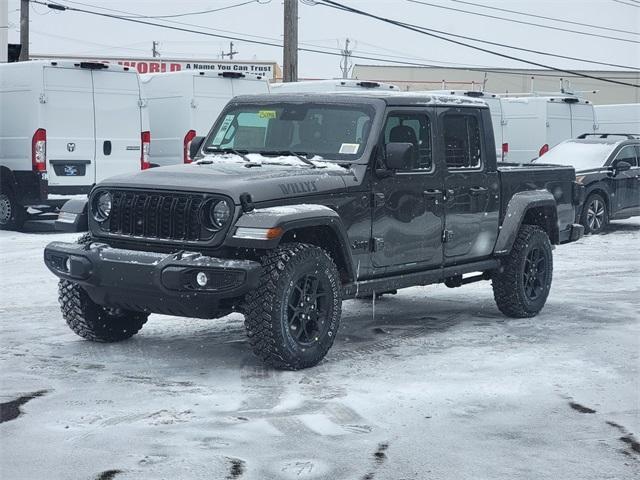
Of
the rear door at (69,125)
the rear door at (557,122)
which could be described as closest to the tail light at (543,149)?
the rear door at (557,122)

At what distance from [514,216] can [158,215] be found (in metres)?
3.69

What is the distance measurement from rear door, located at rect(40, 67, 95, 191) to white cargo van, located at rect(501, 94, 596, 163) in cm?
1048

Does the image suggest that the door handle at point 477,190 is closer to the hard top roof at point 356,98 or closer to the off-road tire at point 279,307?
the hard top roof at point 356,98

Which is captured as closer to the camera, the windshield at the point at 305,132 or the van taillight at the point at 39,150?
the windshield at the point at 305,132

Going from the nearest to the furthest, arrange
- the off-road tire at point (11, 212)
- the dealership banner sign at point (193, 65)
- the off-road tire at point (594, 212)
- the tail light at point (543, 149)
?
1. the off-road tire at point (11, 212)
2. the off-road tire at point (594, 212)
3. the tail light at point (543, 149)
4. the dealership banner sign at point (193, 65)

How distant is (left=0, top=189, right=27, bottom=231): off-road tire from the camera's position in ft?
59.4

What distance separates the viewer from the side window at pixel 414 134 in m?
8.79

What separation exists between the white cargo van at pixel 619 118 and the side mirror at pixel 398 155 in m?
23.1

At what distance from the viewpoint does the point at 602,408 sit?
22.8ft

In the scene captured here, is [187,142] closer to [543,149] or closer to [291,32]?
[291,32]

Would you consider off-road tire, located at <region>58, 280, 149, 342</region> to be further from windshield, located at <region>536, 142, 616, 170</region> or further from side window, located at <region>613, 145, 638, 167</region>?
side window, located at <region>613, 145, 638, 167</region>

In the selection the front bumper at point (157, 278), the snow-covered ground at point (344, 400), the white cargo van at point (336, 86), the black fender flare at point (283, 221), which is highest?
the white cargo van at point (336, 86)

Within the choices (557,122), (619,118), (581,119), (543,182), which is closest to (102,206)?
(543,182)

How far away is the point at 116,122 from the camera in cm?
1853
